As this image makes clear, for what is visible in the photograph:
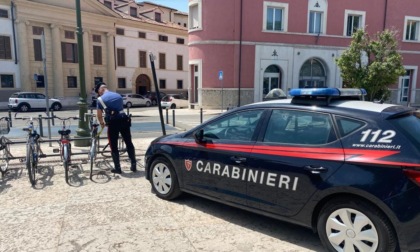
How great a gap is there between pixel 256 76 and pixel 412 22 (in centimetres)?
1609

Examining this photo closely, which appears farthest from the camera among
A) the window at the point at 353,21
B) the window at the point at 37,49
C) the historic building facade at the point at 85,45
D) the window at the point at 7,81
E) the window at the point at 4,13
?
the window at the point at 37,49

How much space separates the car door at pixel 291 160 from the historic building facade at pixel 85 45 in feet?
83.9

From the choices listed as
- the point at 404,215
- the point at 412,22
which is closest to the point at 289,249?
the point at 404,215

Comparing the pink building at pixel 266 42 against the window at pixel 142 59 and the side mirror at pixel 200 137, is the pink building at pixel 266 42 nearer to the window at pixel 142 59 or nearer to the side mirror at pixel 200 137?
the window at pixel 142 59

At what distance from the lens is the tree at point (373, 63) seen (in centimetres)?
1617

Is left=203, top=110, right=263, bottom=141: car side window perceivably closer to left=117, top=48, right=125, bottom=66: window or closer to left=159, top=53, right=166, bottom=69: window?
left=117, top=48, right=125, bottom=66: window

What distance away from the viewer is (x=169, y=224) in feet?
12.9

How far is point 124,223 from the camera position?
3.94 meters

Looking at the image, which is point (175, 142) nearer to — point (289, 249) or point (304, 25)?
point (289, 249)

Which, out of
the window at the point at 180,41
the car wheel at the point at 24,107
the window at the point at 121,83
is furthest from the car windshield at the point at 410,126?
the window at the point at 180,41

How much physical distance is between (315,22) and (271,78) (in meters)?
5.92

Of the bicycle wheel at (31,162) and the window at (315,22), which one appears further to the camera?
the window at (315,22)

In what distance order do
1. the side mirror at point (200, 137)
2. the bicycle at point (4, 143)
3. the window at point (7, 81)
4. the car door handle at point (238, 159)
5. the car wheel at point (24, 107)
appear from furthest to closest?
the window at point (7, 81) → the car wheel at point (24, 107) → the bicycle at point (4, 143) → the side mirror at point (200, 137) → the car door handle at point (238, 159)

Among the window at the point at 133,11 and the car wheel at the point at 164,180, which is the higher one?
the window at the point at 133,11
